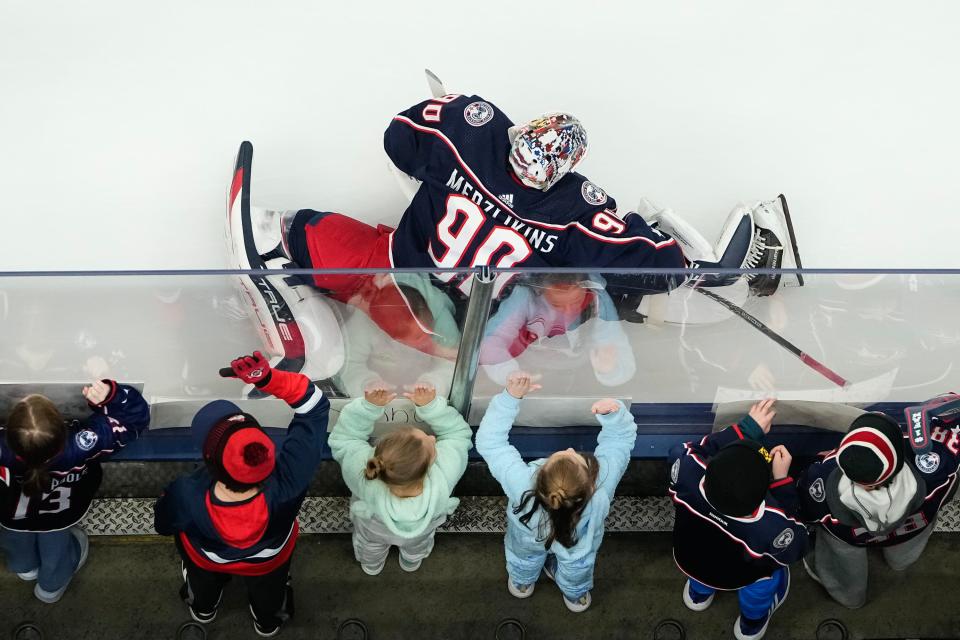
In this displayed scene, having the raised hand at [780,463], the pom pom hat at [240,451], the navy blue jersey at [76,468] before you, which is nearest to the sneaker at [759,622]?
the raised hand at [780,463]

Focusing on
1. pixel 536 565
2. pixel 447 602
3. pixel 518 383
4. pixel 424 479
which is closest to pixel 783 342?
pixel 518 383

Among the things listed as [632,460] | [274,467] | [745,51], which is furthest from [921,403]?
[274,467]

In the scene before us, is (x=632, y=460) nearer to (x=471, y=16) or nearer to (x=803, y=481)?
(x=803, y=481)

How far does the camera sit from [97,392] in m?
1.89

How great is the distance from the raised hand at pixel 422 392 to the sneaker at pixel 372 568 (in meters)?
0.41

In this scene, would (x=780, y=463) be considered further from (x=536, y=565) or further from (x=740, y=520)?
(x=536, y=565)

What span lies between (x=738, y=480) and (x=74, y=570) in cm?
150

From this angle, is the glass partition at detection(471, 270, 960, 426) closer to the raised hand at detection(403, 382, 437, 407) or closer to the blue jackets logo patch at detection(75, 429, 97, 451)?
the raised hand at detection(403, 382, 437, 407)

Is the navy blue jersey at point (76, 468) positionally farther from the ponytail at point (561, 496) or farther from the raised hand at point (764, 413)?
the raised hand at point (764, 413)

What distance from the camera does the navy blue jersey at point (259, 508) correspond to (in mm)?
1710

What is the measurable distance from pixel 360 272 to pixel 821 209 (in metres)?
1.43

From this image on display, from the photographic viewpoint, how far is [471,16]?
253cm

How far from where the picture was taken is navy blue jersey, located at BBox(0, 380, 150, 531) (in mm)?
1860

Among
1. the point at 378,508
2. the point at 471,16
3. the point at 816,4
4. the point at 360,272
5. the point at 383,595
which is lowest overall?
the point at 383,595
